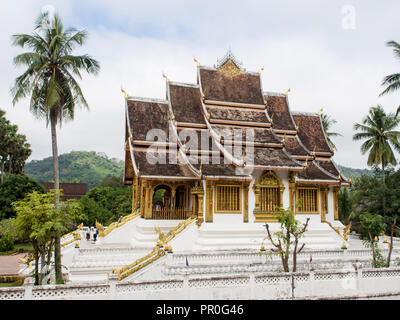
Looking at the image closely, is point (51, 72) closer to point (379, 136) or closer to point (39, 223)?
point (39, 223)

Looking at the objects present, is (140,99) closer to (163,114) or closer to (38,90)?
(163,114)

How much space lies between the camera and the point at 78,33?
13984 millimetres

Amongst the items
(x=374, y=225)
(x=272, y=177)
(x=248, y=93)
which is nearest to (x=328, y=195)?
(x=272, y=177)

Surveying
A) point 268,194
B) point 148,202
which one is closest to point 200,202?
point 148,202

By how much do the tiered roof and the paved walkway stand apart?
8.22m

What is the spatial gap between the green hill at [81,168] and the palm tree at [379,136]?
88.6m

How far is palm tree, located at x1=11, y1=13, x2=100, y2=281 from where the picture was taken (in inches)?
522

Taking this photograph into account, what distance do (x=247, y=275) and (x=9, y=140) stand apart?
1265 inches

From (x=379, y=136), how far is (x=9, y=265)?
88.8 ft

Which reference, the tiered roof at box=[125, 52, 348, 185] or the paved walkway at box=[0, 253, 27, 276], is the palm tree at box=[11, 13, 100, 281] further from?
the paved walkway at box=[0, 253, 27, 276]

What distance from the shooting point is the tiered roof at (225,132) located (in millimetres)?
15406

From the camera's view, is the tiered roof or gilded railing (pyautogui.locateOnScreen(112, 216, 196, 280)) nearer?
gilded railing (pyautogui.locateOnScreen(112, 216, 196, 280))

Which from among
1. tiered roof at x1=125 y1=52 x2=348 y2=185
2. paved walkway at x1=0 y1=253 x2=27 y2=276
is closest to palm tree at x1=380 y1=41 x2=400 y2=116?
tiered roof at x1=125 y1=52 x2=348 y2=185

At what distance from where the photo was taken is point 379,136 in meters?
25.7
